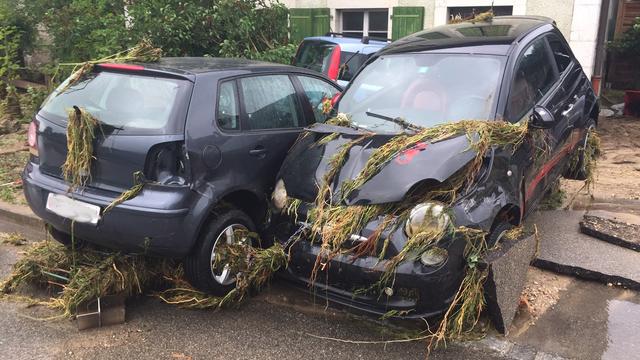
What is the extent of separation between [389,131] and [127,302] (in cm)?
227

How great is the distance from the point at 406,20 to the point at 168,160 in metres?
9.83

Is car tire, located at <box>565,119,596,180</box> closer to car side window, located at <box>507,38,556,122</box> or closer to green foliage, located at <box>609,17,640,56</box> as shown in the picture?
car side window, located at <box>507,38,556,122</box>

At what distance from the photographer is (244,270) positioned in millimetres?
3922

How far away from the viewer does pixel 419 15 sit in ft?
39.9

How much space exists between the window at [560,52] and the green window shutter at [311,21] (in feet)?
28.1

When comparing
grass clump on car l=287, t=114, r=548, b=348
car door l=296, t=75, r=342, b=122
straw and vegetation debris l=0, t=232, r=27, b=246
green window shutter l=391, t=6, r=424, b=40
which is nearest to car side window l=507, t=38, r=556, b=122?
grass clump on car l=287, t=114, r=548, b=348

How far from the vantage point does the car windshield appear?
4145 millimetres

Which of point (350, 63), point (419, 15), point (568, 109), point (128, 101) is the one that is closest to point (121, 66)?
point (128, 101)

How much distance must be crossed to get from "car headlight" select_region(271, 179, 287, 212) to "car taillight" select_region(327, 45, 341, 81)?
455 centimetres

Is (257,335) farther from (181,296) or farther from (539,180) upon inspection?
(539,180)

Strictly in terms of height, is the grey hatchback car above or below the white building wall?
below

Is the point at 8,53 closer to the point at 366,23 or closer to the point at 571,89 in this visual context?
the point at 366,23

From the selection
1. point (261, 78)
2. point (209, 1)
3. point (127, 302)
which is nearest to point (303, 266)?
point (127, 302)

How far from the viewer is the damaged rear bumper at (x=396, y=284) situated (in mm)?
3221
